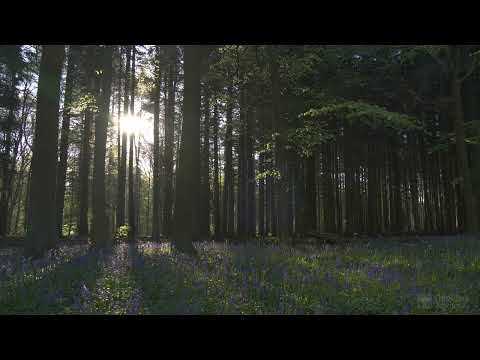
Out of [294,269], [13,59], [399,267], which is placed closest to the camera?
[294,269]

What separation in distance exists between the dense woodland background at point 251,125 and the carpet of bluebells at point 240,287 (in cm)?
399

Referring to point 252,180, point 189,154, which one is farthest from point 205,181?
point 189,154

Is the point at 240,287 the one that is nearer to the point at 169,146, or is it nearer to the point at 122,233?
the point at 122,233

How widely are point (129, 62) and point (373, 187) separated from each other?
803 inches

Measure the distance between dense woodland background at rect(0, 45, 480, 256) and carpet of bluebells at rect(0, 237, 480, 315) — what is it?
3.99m

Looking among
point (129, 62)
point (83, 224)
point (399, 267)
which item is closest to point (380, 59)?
point (129, 62)

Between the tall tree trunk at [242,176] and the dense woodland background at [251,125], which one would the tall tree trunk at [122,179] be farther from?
the tall tree trunk at [242,176]

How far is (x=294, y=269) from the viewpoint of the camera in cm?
809

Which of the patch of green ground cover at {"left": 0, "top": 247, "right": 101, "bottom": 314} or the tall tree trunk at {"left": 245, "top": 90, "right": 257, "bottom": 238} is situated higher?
the tall tree trunk at {"left": 245, "top": 90, "right": 257, "bottom": 238}

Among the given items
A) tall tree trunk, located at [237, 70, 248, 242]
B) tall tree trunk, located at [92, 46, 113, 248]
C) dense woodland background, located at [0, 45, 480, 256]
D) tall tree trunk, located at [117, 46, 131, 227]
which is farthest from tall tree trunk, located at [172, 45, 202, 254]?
tall tree trunk, located at [117, 46, 131, 227]

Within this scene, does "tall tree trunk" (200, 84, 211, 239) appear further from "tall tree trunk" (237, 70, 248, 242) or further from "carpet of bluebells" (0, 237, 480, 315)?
"carpet of bluebells" (0, 237, 480, 315)

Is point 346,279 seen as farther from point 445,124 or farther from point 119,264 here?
point 445,124

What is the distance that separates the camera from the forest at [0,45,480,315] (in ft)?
19.7
